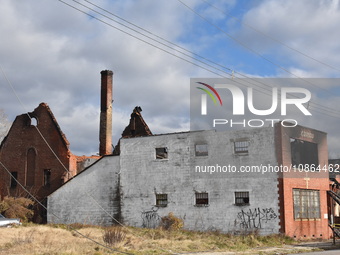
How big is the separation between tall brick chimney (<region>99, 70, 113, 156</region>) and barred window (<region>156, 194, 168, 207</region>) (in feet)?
36.1

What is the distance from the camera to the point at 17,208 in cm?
3547

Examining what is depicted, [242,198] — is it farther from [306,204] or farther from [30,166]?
[30,166]

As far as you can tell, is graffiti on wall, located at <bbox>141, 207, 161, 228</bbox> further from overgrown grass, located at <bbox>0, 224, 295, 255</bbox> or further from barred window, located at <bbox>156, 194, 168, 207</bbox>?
overgrown grass, located at <bbox>0, 224, 295, 255</bbox>

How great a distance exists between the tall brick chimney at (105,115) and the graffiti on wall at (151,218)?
1098 cm

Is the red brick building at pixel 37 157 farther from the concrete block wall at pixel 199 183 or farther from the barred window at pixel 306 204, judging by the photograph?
the barred window at pixel 306 204

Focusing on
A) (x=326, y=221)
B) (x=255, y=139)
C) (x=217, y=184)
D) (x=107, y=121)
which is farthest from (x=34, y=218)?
(x=326, y=221)

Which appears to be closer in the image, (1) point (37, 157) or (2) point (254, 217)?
(2) point (254, 217)

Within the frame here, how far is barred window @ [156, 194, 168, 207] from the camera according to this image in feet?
101

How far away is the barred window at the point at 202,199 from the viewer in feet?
96.2

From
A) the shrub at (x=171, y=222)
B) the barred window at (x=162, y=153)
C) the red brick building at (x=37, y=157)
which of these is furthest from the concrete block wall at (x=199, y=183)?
the red brick building at (x=37, y=157)

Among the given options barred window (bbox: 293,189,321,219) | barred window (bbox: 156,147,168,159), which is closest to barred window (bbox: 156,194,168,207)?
barred window (bbox: 156,147,168,159)

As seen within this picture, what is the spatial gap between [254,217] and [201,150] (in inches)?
212

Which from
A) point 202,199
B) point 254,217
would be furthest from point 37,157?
point 254,217

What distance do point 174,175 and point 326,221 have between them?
9.84 meters
